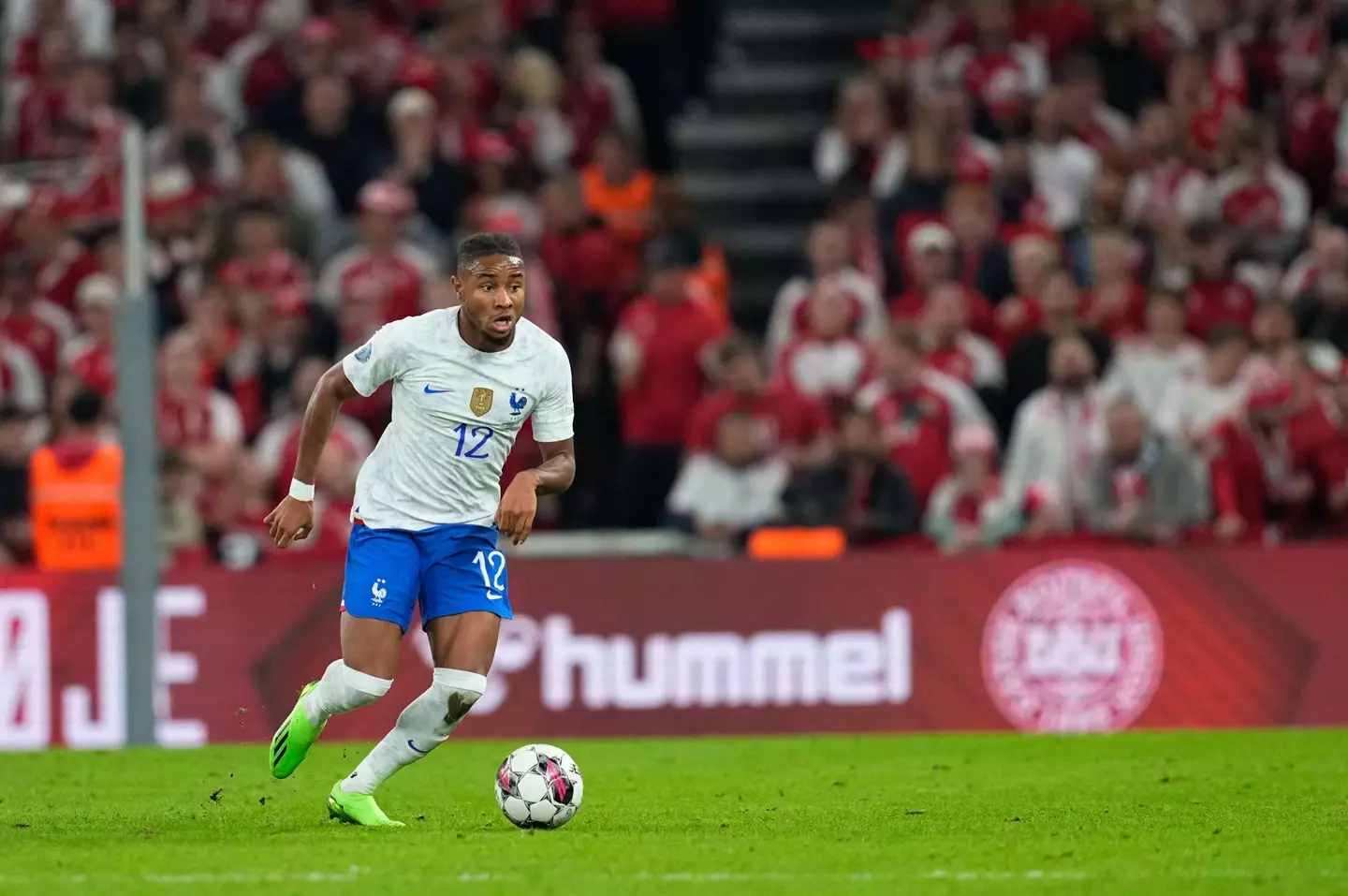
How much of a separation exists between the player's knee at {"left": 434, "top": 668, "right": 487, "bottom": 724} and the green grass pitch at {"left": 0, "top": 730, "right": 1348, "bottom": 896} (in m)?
0.47

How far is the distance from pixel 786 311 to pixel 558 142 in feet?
10.4

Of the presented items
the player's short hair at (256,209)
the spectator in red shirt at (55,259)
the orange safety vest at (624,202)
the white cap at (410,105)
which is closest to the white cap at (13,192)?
the spectator in red shirt at (55,259)

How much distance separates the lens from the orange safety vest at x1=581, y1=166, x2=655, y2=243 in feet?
59.8

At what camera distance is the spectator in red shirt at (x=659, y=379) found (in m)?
16.7

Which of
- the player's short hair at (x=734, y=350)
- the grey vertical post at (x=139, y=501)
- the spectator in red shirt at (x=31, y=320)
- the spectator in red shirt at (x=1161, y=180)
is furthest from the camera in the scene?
the spectator in red shirt at (x=31, y=320)

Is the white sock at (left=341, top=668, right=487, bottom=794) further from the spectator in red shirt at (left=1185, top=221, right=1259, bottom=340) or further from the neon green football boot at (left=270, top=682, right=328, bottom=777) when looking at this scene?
the spectator in red shirt at (left=1185, top=221, right=1259, bottom=340)

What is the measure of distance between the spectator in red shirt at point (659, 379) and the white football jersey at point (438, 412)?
7566 mm

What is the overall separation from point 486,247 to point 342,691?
173cm

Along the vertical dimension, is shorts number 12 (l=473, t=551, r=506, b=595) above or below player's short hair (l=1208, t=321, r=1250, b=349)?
below

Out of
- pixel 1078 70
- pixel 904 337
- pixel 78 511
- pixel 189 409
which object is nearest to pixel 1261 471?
pixel 904 337

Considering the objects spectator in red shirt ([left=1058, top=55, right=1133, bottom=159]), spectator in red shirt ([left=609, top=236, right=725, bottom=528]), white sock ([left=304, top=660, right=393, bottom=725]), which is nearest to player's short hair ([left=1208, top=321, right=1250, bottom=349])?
spectator in red shirt ([left=1058, top=55, right=1133, bottom=159])

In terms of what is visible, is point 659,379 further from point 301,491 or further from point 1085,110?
point 301,491

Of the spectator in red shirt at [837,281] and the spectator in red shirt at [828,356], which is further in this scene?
the spectator in red shirt at [837,281]

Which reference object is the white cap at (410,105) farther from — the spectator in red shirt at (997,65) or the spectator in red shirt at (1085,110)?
the spectator in red shirt at (1085,110)
